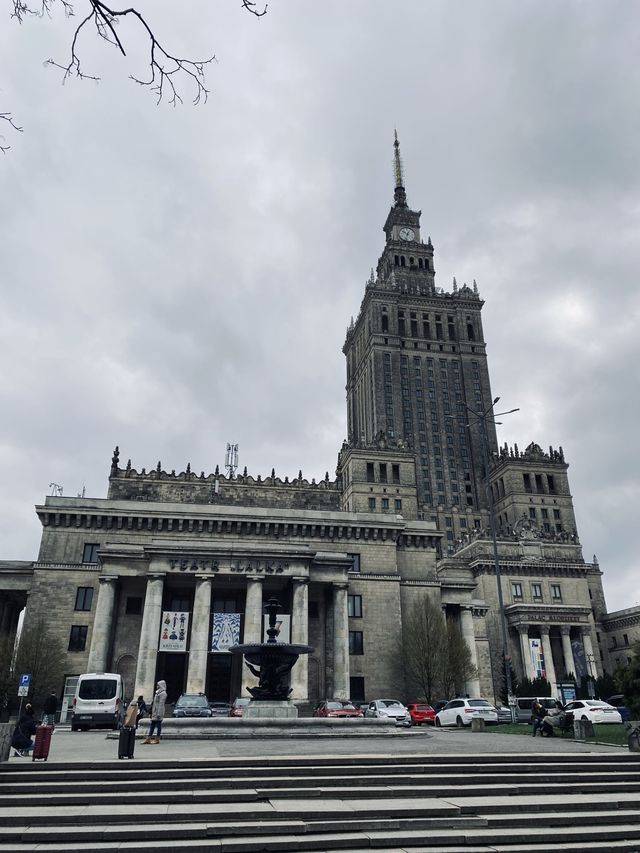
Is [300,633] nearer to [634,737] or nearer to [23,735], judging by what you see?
[634,737]

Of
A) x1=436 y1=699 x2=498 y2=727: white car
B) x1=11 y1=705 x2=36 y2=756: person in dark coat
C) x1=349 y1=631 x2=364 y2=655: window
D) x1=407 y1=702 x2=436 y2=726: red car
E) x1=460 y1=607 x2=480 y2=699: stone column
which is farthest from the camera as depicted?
x1=460 y1=607 x2=480 y2=699: stone column

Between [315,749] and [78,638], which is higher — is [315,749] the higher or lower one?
the lower one

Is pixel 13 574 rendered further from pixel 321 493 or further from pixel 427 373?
pixel 427 373

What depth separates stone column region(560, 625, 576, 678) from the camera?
8169 cm

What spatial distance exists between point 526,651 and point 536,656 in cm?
134

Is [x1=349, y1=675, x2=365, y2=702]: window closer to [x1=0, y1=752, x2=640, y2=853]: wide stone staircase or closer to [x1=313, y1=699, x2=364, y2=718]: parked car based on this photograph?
[x1=313, y1=699, x2=364, y2=718]: parked car

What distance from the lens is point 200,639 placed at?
48.6 metres

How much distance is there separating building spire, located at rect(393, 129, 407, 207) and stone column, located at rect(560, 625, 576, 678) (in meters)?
118

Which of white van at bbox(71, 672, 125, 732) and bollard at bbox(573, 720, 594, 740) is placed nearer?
bollard at bbox(573, 720, 594, 740)

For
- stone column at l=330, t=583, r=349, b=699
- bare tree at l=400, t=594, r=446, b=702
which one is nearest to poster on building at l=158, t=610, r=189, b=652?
stone column at l=330, t=583, r=349, b=699

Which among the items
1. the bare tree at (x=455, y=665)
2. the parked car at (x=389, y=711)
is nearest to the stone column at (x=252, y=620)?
the parked car at (x=389, y=711)

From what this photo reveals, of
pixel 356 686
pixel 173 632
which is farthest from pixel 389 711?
pixel 356 686

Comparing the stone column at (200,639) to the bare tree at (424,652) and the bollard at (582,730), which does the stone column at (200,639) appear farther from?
the bollard at (582,730)

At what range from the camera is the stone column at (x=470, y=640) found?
57719mm
